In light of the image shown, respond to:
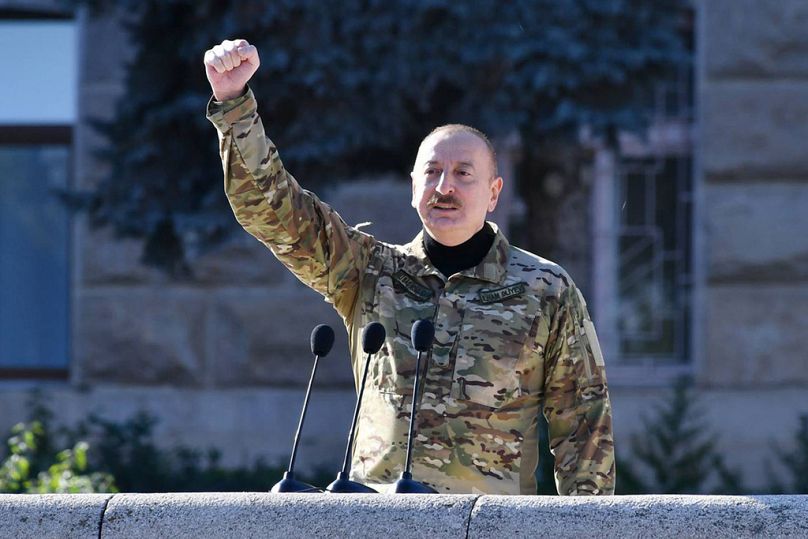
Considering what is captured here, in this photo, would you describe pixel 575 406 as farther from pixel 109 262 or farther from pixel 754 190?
pixel 109 262

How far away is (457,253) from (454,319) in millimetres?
192

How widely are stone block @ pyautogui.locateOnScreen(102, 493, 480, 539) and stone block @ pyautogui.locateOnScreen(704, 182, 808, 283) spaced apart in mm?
6029

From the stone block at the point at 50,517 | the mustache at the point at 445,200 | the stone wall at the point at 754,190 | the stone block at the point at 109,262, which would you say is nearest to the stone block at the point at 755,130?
the stone wall at the point at 754,190

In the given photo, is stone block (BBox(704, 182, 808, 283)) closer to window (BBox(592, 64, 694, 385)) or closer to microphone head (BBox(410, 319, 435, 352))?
window (BBox(592, 64, 694, 385))

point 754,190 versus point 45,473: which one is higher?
point 754,190

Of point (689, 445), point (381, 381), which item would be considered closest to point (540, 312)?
point (381, 381)

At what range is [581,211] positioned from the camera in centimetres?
923

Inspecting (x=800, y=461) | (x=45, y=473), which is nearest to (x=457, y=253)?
(x=45, y=473)

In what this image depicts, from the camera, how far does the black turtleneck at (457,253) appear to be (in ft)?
13.6

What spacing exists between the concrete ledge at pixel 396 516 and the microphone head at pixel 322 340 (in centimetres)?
46

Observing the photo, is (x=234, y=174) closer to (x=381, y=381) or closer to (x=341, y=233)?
(x=341, y=233)

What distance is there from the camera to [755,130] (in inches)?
355

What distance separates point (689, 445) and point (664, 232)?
162 centimetres

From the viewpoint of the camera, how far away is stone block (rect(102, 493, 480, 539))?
3.16 meters
